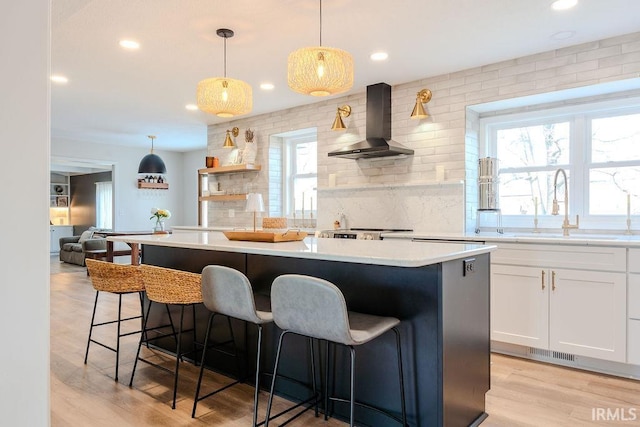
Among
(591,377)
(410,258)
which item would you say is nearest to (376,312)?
(410,258)

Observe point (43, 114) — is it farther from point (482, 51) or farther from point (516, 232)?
point (516, 232)

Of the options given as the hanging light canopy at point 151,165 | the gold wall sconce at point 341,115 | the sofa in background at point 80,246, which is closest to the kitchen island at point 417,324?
the gold wall sconce at point 341,115

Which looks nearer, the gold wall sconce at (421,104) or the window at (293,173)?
the gold wall sconce at (421,104)

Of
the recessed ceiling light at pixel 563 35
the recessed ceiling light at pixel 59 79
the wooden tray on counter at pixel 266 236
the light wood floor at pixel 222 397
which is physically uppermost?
the recessed ceiling light at pixel 59 79

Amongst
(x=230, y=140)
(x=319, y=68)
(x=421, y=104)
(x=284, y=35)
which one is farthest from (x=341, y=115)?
(x=319, y=68)

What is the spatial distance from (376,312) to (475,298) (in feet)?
1.77

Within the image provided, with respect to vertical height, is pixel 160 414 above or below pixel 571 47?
below

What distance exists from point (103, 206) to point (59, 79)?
26.6ft

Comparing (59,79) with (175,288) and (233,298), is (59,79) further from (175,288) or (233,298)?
(233,298)

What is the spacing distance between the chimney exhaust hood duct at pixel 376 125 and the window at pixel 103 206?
942 cm

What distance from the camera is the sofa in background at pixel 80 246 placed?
820 cm

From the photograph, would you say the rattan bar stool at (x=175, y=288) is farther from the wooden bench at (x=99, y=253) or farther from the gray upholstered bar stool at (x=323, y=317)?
the wooden bench at (x=99, y=253)

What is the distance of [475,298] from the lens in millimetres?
2191

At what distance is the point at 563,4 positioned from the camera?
279cm
